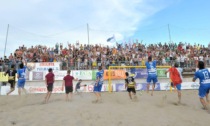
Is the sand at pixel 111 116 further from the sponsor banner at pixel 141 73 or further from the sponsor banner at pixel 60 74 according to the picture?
the sponsor banner at pixel 60 74

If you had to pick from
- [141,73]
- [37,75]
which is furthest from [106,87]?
[37,75]

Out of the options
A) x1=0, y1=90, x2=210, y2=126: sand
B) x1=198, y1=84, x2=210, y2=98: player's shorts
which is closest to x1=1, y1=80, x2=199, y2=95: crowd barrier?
x1=0, y1=90, x2=210, y2=126: sand

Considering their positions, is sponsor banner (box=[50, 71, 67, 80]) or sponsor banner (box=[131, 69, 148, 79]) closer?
sponsor banner (box=[131, 69, 148, 79])

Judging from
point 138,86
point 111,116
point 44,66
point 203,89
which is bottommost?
point 111,116

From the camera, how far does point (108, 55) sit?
2461 centimetres

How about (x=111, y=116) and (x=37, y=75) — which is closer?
(x=111, y=116)

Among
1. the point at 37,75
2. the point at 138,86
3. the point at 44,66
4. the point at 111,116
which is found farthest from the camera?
the point at 44,66

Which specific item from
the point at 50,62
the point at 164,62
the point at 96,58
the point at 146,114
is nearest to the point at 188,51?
the point at 164,62

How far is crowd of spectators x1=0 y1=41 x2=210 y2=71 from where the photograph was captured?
23083 millimetres

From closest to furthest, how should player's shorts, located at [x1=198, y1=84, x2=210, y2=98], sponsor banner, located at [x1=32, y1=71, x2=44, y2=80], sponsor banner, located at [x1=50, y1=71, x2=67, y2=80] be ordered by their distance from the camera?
1. player's shorts, located at [x1=198, y1=84, x2=210, y2=98]
2. sponsor banner, located at [x1=50, y1=71, x2=67, y2=80]
3. sponsor banner, located at [x1=32, y1=71, x2=44, y2=80]

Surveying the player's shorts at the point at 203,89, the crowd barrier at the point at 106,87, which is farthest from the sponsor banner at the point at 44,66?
the player's shorts at the point at 203,89

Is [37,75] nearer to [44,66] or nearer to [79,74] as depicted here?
[44,66]

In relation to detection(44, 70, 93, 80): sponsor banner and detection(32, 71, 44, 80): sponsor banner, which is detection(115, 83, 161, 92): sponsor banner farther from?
detection(32, 71, 44, 80): sponsor banner

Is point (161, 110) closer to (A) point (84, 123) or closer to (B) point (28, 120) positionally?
(A) point (84, 123)
